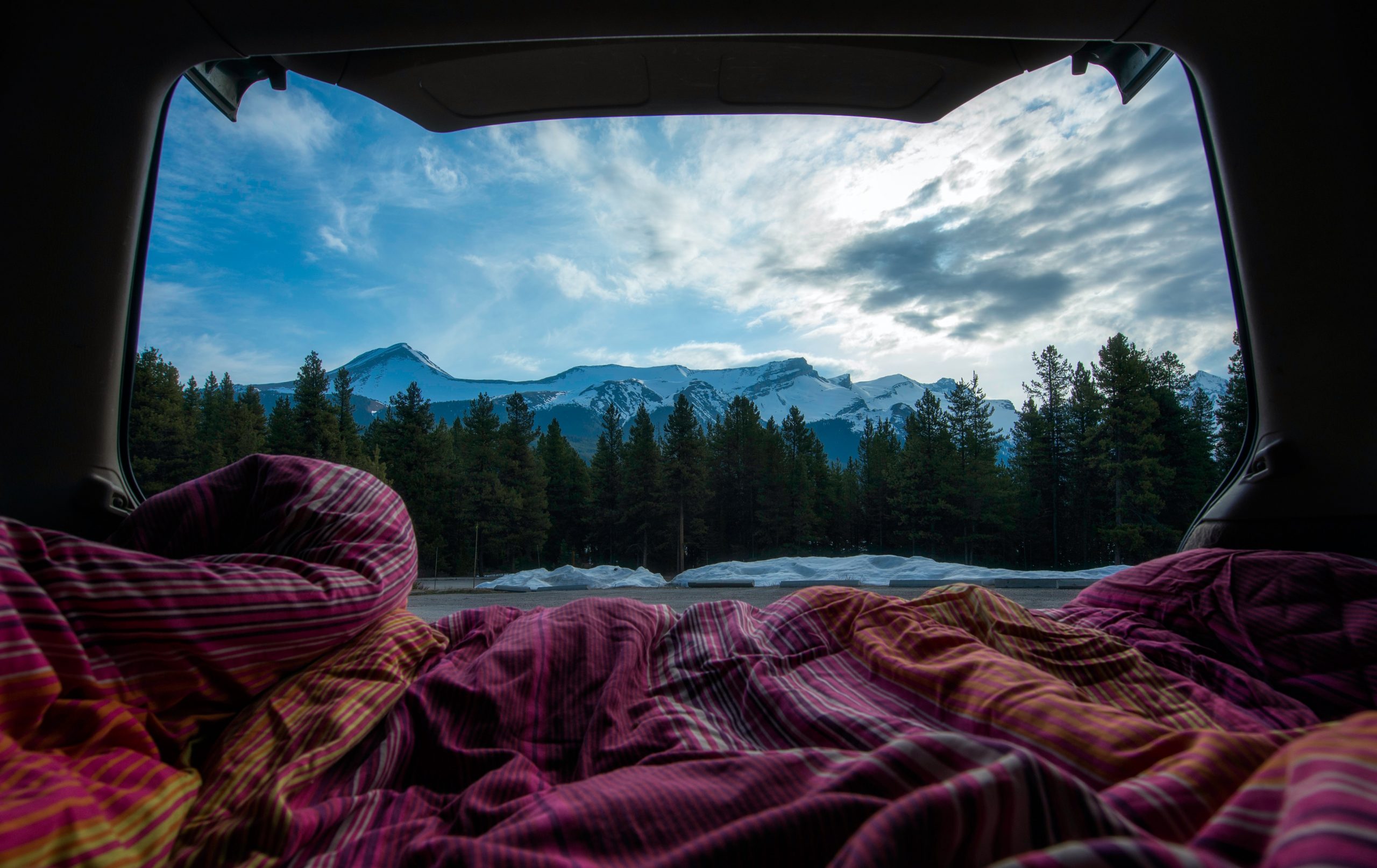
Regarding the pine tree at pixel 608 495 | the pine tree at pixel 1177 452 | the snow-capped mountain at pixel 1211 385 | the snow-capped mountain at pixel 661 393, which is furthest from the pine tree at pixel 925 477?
the pine tree at pixel 608 495

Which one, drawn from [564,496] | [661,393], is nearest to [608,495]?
[564,496]

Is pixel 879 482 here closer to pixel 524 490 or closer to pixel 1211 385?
pixel 1211 385

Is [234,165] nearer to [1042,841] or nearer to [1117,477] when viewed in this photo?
[1042,841]

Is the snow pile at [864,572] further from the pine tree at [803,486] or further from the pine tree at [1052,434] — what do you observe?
the pine tree at [803,486]

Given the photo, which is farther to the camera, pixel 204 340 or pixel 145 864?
pixel 204 340

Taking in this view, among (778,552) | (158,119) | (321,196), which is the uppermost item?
(321,196)

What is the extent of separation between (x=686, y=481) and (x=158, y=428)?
486 centimetres

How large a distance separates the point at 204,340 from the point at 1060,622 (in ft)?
11.4

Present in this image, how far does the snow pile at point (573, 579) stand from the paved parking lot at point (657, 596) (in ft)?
0.13

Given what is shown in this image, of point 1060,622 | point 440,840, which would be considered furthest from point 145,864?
point 1060,622

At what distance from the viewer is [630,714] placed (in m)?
0.83

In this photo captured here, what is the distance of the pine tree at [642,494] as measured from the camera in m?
5.01

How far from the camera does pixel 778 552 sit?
146 inches

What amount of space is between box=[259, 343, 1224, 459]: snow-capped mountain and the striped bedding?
56.9 inches
